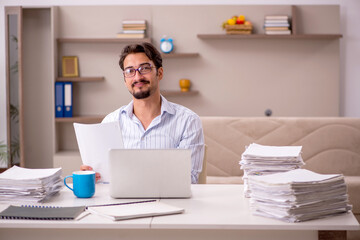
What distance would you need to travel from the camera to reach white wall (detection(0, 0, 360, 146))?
16.9ft

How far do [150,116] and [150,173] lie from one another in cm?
86

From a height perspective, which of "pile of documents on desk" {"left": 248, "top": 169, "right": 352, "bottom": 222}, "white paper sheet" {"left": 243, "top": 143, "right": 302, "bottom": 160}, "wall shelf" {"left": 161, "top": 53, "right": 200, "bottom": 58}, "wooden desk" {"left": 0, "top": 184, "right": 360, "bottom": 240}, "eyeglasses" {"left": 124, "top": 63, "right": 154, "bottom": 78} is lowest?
"wooden desk" {"left": 0, "top": 184, "right": 360, "bottom": 240}

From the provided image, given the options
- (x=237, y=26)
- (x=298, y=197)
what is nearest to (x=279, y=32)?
(x=237, y=26)

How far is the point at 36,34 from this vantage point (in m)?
5.16

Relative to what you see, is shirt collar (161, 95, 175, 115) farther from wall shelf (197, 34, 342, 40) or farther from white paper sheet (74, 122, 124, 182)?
wall shelf (197, 34, 342, 40)

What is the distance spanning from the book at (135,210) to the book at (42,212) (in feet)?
0.21

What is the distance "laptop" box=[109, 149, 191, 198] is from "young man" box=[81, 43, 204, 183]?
2.14ft

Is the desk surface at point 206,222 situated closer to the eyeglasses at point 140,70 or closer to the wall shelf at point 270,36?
the eyeglasses at point 140,70

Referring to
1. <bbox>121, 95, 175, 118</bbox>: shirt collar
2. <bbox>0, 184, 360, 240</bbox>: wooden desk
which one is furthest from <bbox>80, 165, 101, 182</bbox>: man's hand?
<bbox>121, 95, 175, 118</bbox>: shirt collar

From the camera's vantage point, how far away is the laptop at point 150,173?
1910 millimetres

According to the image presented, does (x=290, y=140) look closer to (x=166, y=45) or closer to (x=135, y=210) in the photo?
(x=166, y=45)

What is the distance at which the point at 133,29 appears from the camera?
499 centimetres

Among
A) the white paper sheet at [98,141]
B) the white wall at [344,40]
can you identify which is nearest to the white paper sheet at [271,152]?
the white paper sheet at [98,141]

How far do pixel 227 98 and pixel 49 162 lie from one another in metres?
1.96
